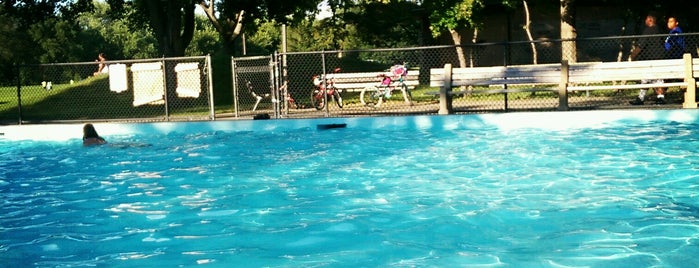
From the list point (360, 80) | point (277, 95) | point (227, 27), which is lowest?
point (277, 95)

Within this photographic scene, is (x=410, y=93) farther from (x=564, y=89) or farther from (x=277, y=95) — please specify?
(x=564, y=89)

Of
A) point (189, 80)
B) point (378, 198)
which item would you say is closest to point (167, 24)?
point (189, 80)

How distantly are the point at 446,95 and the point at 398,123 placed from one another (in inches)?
50.4

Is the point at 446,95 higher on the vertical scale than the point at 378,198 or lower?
higher

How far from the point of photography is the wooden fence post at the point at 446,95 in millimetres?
16719

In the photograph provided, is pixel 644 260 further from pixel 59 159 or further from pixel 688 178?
pixel 59 159

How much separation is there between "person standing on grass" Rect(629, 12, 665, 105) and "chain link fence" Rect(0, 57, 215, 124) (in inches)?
378

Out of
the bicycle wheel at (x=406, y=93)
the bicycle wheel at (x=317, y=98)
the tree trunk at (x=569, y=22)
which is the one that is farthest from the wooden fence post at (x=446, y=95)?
the tree trunk at (x=569, y=22)

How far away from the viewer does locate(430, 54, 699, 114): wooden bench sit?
15.2m

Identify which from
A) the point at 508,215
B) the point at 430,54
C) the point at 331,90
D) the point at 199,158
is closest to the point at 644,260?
the point at 508,215

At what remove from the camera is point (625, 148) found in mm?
11492

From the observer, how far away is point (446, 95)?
659 inches

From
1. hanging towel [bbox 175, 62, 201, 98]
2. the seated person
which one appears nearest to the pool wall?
hanging towel [bbox 175, 62, 201, 98]

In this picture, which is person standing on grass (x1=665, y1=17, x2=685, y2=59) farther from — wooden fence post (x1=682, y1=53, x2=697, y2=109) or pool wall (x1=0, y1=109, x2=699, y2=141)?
pool wall (x1=0, y1=109, x2=699, y2=141)
